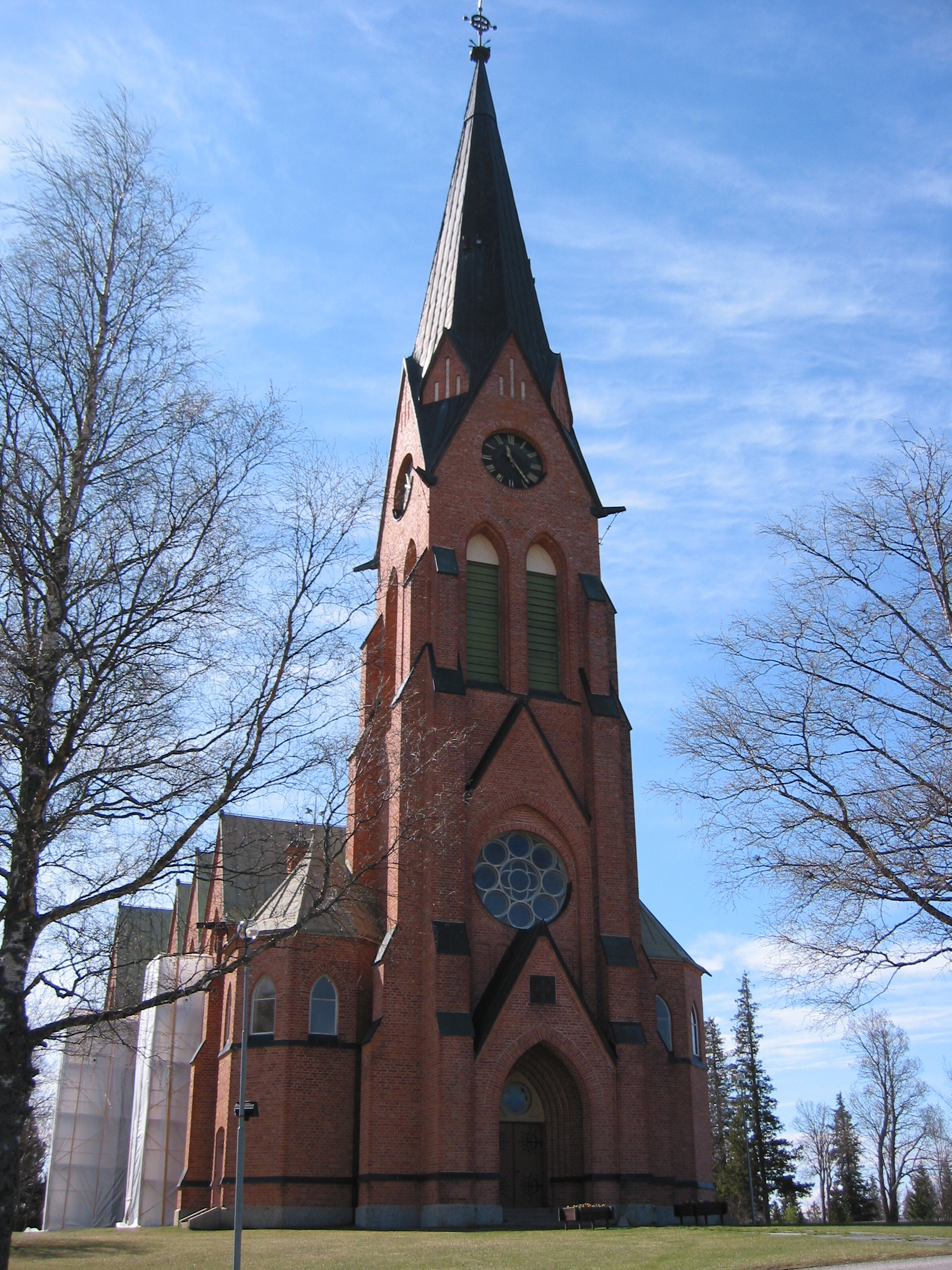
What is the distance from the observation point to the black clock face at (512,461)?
32.6m

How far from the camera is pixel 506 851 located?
28406 mm

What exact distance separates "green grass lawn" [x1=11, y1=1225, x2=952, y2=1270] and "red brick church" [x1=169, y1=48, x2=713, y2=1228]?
8.98 ft

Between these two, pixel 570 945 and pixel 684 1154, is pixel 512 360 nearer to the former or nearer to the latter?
pixel 570 945

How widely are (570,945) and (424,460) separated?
13.1 meters

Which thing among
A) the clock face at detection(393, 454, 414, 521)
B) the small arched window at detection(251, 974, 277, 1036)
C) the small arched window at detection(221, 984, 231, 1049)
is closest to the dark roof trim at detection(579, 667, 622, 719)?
the clock face at detection(393, 454, 414, 521)

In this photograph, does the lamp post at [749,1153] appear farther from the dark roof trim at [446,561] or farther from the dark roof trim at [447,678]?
the dark roof trim at [446,561]

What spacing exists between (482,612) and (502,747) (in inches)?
160

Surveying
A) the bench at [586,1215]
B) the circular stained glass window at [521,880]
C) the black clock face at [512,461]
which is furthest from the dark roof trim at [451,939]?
the black clock face at [512,461]

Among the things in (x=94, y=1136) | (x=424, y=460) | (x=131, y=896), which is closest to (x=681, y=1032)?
(x=424, y=460)

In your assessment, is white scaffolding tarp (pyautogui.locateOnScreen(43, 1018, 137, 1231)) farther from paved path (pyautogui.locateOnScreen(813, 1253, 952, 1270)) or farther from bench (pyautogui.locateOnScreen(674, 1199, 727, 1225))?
paved path (pyautogui.locateOnScreen(813, 1253, 952, 1270))

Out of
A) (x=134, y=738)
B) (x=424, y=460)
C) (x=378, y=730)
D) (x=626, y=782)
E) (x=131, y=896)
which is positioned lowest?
(x=131, y=896)

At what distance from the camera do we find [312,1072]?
2598cm

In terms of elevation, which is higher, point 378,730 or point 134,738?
point 378,730

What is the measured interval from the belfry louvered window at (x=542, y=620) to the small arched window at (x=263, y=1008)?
Answer: 9.63m
